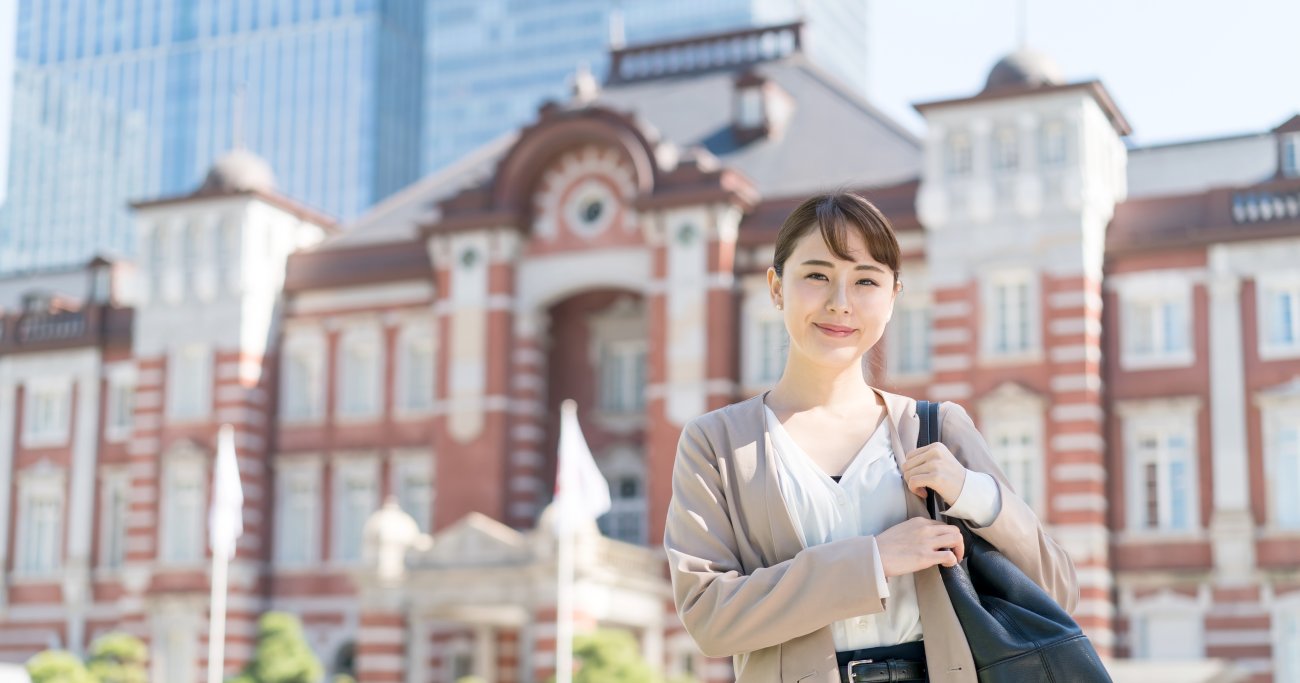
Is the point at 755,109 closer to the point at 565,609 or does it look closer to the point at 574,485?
the point at 574,485

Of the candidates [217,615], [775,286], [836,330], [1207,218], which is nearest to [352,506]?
[217,615]

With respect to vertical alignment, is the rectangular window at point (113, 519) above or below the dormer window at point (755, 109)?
below

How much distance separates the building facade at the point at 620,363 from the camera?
92.9 feet

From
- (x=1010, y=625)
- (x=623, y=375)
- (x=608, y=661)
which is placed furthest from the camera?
(x=623, y=375)

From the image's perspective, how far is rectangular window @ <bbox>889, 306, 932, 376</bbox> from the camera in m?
30.3

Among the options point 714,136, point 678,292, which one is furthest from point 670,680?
point 714,136

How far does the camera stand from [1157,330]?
95.6 ft

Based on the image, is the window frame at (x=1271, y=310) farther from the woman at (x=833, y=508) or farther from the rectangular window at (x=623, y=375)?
the woman at (x=833, y=508)

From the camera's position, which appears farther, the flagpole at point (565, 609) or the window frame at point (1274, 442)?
the window frame at point (1274, 442)

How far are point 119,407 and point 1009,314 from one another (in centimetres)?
1885

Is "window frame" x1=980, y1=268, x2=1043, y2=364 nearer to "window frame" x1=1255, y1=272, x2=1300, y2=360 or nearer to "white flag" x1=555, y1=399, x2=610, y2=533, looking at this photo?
"window frame" x1=1255, y1=272, x2=1300, y2=360

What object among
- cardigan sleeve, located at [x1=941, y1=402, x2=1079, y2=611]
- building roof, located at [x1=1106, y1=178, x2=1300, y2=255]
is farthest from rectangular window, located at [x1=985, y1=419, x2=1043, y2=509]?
cardigan sleeve, located at [x1=941, y1=402, x2=1079, y2=611]

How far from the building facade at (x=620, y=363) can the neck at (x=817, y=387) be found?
2255 cm

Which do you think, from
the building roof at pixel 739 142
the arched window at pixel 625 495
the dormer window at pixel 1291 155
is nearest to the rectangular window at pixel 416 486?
the arched window at pixel 625 495
